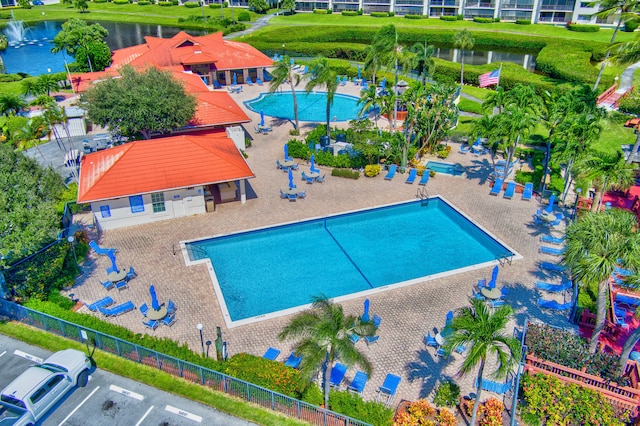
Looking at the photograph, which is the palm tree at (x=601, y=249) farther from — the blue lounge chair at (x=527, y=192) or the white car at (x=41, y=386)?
the white car at (x=41, y=386)

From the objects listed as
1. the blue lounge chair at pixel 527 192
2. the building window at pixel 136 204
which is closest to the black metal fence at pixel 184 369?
the building window at pixel 136 204

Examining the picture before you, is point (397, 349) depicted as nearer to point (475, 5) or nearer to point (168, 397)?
point (168, 397)

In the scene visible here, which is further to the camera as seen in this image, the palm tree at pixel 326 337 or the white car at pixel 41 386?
the white car at pixel 41 386

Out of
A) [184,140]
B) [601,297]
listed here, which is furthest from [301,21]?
[601,297]

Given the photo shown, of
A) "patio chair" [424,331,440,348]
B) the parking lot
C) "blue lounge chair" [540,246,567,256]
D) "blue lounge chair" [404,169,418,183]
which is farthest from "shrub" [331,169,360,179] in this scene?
the parking lot

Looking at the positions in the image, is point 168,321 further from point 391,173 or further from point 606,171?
point 606,171

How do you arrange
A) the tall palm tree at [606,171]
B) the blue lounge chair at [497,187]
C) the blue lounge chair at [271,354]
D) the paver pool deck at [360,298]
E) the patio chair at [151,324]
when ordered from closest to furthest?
the blue lounge chair at [271,354], the paver pool deck at [360,298], the patio chair at [151,324], the tall palm tree at [606,171], the blue lounge chair at [497,187]

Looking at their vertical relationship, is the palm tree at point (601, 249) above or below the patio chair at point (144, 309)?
above
